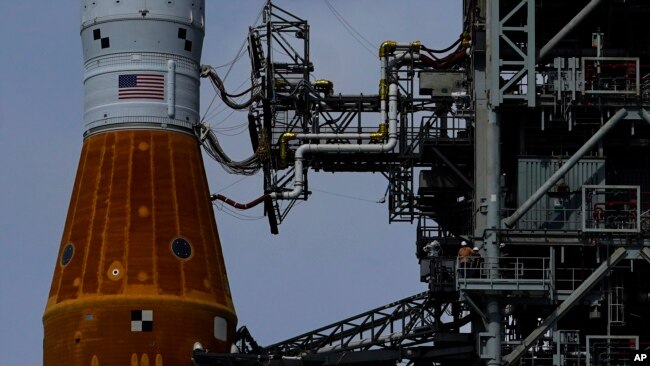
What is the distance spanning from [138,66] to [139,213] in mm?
6862

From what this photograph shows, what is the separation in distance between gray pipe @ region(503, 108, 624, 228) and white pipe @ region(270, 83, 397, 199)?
453 inches

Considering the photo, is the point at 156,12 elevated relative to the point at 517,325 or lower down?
elevated

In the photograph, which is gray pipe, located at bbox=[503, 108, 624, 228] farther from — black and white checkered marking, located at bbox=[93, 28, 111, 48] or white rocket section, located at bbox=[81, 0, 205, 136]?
black and white checkered marking, located at bbox=[93, 28, 111, 48]

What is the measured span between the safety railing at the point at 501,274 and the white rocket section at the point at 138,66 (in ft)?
63.3

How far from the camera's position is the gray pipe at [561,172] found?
325 ft

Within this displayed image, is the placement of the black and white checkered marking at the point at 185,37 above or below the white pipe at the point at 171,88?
above

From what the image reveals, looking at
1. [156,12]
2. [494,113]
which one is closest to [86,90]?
[156,12]

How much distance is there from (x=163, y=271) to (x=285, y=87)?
35.1 feet

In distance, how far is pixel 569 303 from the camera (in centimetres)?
9881

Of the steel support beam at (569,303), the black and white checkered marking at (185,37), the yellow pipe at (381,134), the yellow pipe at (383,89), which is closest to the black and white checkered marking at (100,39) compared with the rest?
the black and white checkered marking at (185,37)

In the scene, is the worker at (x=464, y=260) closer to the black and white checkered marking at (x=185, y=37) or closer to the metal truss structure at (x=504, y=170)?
the metal truss structure at (x=504, y=170)

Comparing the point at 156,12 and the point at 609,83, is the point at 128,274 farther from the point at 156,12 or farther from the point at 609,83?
the point at 609,83

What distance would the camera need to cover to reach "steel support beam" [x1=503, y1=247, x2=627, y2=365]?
324 ft

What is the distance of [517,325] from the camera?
348 ft
